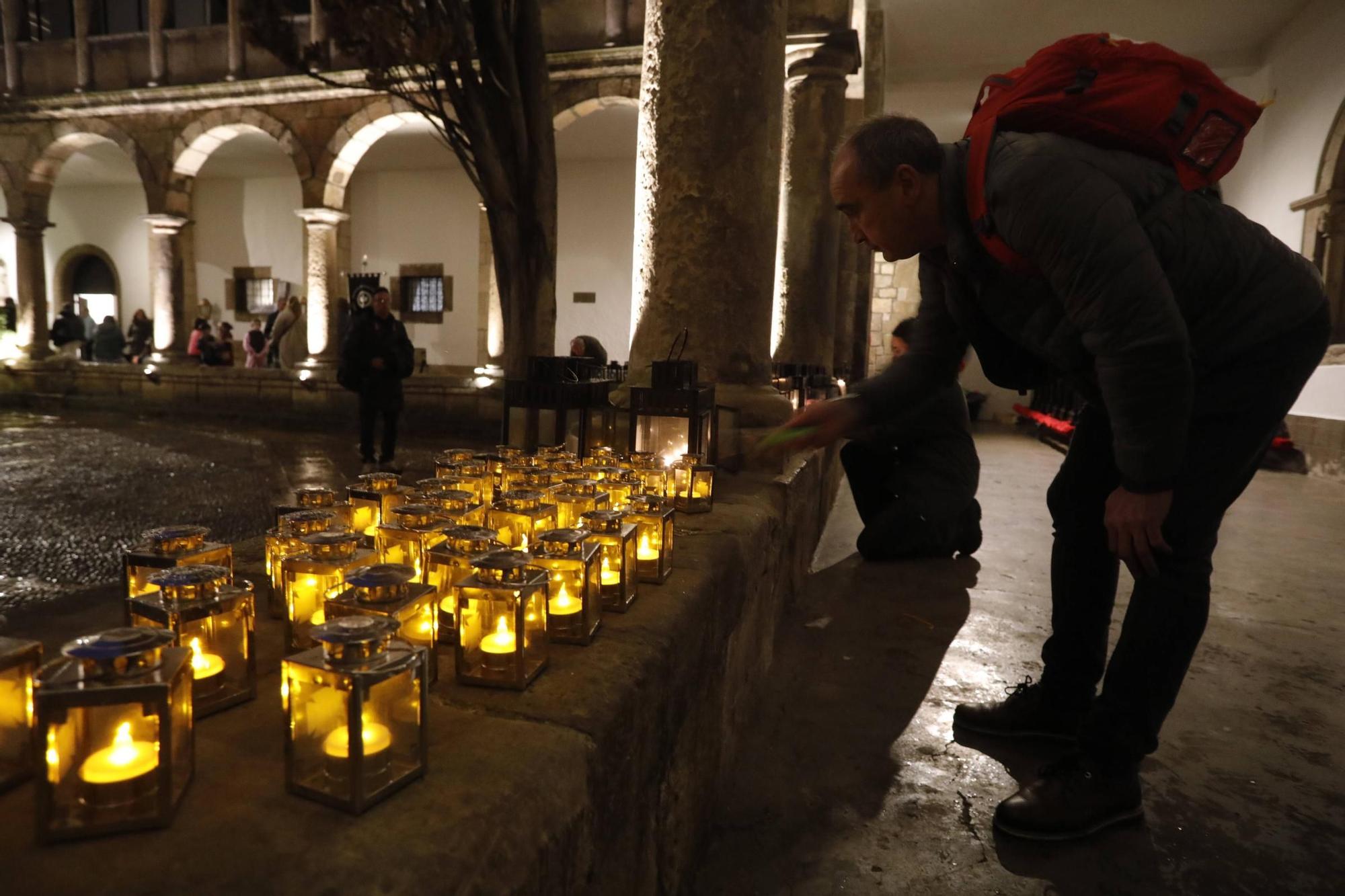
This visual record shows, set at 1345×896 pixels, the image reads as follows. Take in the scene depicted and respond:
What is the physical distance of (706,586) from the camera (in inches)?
61.2

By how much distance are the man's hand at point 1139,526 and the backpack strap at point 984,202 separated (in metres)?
0.46

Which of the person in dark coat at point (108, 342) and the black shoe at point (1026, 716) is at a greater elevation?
the person in dark coat at point (108, 342)

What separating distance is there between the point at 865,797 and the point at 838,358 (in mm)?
6640

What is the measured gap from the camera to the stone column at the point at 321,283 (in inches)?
397

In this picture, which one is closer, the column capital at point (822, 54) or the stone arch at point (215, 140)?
the column capital at point (822, 54)

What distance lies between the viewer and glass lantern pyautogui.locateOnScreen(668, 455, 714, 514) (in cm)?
212

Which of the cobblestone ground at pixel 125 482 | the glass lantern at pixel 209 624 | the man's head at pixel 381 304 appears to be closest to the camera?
the glass lantern at pixel 209 624

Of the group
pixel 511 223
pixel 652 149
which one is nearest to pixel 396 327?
pixel 511 223

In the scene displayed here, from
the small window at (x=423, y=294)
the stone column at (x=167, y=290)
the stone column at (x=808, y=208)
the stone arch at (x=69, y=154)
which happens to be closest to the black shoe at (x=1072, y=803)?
the stone column at (x=808, y=208)

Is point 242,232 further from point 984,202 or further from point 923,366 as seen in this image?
point 984,202

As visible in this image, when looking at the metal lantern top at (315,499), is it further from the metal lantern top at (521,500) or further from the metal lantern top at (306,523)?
the metal lantern top at (521,500)

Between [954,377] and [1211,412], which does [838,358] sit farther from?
[1211,412]

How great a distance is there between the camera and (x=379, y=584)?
0.92 m

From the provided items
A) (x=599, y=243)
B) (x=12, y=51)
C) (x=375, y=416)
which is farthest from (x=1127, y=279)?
(x=12, y=51)
